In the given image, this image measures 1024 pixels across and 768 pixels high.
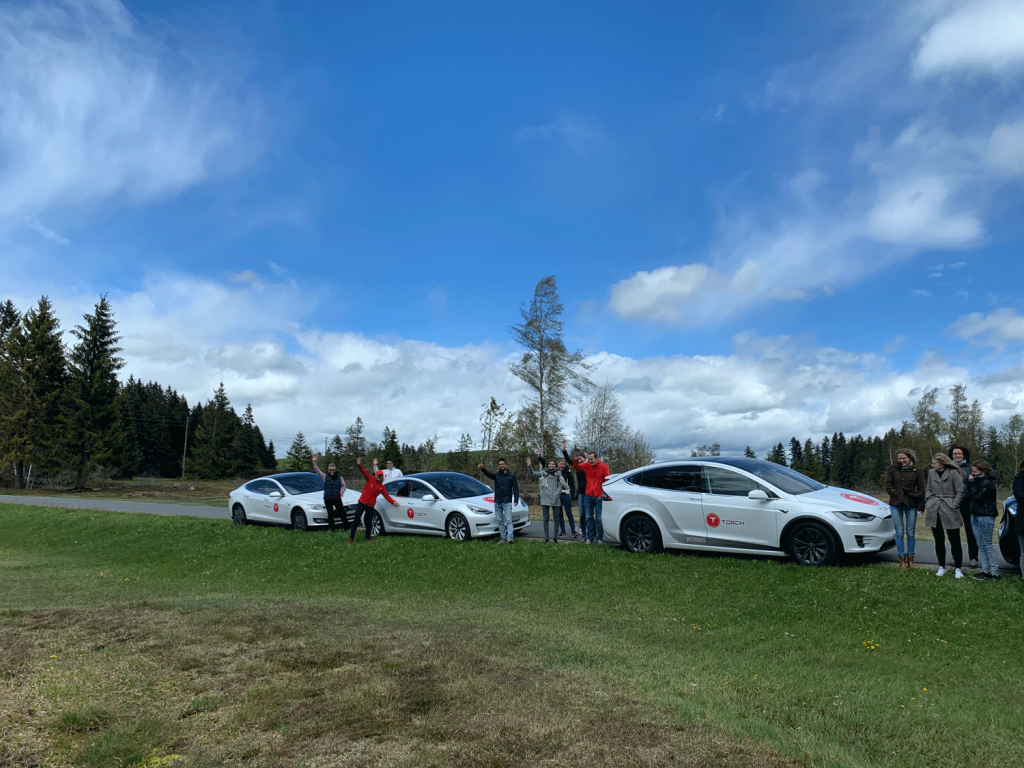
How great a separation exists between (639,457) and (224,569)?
120 feet

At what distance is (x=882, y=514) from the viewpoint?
10258 mm

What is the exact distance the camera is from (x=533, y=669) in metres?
6.03

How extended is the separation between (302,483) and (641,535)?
1141cm

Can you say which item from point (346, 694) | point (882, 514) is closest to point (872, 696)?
point (346, 694)

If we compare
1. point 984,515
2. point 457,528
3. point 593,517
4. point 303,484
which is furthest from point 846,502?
point 303,484

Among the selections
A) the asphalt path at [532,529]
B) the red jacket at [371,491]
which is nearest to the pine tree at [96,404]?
the asphalt path at [532,529]

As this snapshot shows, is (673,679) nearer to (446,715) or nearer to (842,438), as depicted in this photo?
(446,715)

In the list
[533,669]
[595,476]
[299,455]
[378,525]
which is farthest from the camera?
[299,455]

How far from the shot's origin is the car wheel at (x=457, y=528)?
15.0 m

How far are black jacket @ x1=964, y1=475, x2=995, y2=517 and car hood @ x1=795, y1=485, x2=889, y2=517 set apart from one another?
1.29m

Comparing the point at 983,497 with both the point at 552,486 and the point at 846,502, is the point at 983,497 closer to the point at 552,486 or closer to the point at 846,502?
the point at 846,502

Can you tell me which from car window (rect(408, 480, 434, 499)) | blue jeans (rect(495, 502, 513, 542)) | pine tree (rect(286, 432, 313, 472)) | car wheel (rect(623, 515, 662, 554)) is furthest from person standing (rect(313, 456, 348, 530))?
pine tree (rect(286, 432, 313, 472))

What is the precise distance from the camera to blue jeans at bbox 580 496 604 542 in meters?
13.5

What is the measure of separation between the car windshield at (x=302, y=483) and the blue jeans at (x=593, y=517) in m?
8.78
